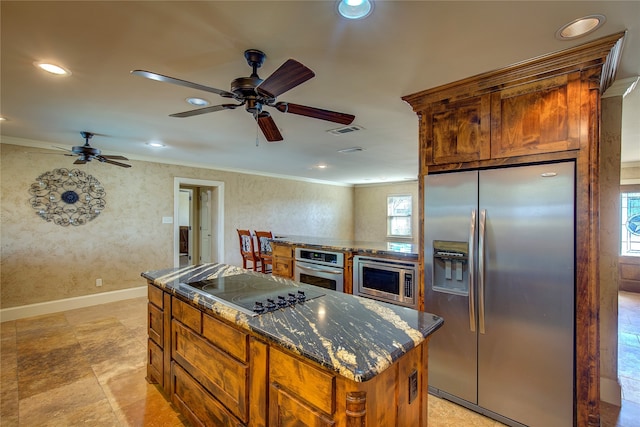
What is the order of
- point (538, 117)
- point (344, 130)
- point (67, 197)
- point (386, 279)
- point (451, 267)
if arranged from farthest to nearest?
point (67, 197) → point (344, 130) → point (386, 279) → point (451, 267) → point (538, 117)

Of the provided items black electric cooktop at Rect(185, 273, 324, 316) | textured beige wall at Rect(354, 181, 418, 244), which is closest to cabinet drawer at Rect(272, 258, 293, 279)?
black electric cooktop at Rect(185, 273, 324, 316)

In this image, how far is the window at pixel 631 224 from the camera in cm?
558

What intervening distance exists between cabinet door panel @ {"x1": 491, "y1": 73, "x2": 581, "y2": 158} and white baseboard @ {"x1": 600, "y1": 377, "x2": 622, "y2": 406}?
199 centimetres

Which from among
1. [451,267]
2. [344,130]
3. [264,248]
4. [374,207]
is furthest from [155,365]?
[374,207]

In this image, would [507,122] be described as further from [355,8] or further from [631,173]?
[631,173]

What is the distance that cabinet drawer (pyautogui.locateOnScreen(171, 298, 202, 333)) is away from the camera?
1755mm

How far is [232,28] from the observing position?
1527mm

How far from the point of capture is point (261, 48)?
1704 millimetres

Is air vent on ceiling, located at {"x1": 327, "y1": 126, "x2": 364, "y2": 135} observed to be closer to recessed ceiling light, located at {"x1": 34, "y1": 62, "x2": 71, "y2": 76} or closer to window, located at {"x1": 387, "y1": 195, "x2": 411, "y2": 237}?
recessed ceiling light, located at {"x1": 34, "y1": 62, "x2": 71, "y2": 76}

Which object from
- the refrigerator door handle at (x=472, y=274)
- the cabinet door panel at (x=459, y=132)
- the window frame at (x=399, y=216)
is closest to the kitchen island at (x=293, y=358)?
the refrigerator door handle at (x=472, y=274)

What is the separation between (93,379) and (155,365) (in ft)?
2.39

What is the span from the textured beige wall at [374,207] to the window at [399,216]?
0.40 ft

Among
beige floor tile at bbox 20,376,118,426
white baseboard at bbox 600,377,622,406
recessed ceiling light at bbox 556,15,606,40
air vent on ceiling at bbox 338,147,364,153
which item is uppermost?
air vent on ceiling at bbox 338,147,364,153

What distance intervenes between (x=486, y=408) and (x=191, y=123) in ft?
12.2
